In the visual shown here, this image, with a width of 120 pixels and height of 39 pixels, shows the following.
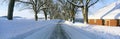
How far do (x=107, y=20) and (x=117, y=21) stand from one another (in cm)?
310

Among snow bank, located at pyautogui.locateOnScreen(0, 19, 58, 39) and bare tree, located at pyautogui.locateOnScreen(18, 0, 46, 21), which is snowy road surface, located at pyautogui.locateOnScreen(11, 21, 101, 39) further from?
bare tree, located at pyautogui.locateOnScreen(18, 0, 46, 21)

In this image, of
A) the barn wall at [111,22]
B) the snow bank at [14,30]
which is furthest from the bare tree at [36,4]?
the snow bank at [14,30]

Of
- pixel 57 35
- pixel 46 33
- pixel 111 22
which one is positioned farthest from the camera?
pixel 111 22

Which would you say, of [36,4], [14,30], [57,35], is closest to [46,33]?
[57,35]

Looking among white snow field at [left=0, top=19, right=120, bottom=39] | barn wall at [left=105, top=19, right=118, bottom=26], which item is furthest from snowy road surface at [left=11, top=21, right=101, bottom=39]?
barn wall at [left=105, top=19, right=118, bottom=26]

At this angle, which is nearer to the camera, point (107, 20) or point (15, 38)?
point (15, 38)

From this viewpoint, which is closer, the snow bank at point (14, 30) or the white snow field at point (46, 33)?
the snow bank at point (14, 30)

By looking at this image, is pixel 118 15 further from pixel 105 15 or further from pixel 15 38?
pixel 15 38

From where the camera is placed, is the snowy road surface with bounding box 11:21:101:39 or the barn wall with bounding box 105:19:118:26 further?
the barn wall with bounding box 105:19:118:26

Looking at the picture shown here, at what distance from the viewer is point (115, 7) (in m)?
52.1

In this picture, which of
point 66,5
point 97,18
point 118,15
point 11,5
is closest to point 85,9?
point 118,15

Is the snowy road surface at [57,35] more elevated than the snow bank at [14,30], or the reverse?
the snow bank at [14,30]

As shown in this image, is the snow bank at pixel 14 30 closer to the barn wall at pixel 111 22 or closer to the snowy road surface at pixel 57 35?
the snowy road surface at pixel 57 35

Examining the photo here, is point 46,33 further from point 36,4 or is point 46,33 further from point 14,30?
point 36,4
